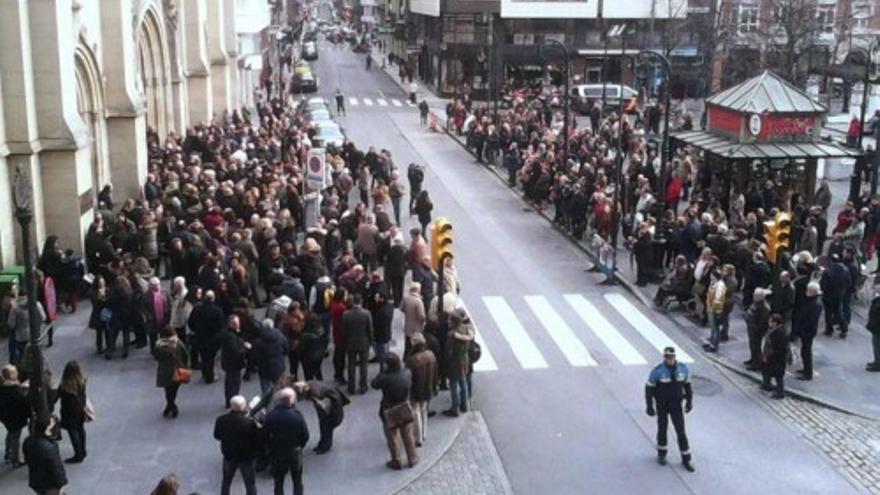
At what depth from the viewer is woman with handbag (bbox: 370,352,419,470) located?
14.4m

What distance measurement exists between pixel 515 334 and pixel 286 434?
8.67 metres

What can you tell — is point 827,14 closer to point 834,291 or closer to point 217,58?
point 217,58

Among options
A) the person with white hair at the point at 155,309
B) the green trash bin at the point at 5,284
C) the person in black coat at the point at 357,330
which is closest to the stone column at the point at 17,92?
the green trash bin at the point at 5,284

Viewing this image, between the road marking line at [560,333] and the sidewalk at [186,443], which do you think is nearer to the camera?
the sidewalk at [186,443]

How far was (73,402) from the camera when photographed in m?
14.2

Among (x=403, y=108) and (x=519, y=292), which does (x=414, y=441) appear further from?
(x=403, y=108)

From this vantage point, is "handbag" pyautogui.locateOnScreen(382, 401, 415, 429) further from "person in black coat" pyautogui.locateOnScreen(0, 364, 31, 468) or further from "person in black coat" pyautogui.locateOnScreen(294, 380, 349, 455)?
"person in black coat" pyautogui.locateOnScreen(0, 364, 31, 468)

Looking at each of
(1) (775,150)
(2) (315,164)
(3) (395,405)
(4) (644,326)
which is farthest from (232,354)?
(1) (775,150)

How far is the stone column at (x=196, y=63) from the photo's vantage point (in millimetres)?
42219

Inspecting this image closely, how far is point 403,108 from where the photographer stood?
6406 cm

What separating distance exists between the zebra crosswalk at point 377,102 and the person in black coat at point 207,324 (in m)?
48.8

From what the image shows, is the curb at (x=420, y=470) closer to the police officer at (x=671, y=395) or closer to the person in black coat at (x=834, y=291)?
the police officer at (x=671, y=395)

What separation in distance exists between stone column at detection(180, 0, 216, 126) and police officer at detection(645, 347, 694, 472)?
30769mm

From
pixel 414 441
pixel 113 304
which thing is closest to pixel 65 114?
pixel 113 304
